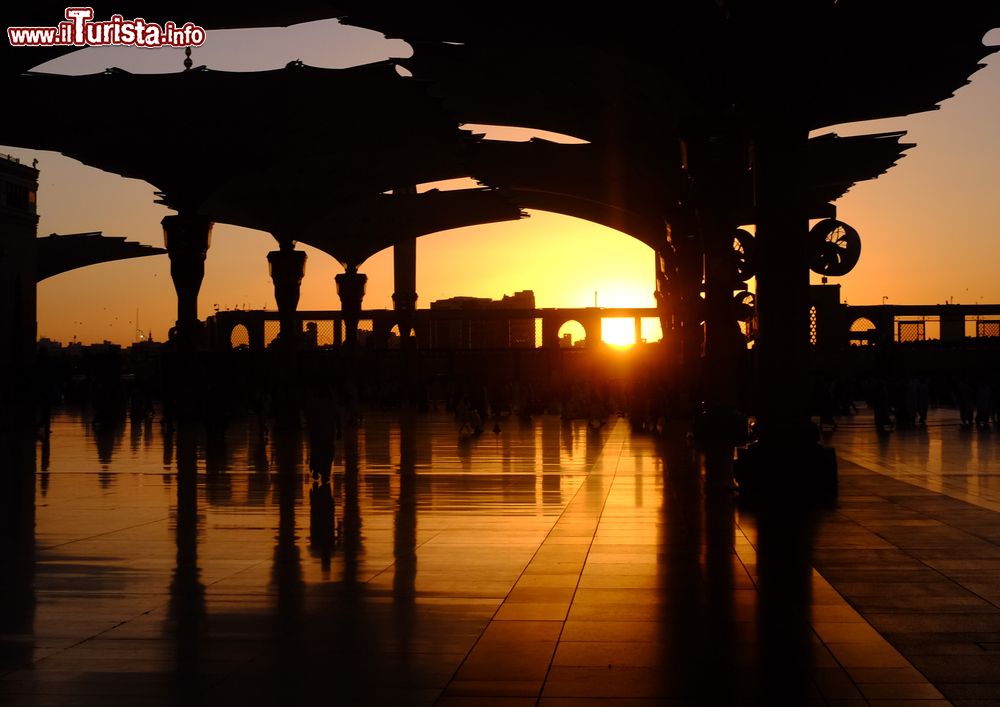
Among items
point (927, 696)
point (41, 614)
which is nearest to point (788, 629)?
point (927, 696)

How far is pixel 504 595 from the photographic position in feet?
23.8

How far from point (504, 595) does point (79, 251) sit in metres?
63.5

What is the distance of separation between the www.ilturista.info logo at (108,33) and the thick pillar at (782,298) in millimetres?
14045

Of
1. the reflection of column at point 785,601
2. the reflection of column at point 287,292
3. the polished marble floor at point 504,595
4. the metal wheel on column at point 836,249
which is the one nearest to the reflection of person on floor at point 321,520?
the polished marble floor at point 504,595

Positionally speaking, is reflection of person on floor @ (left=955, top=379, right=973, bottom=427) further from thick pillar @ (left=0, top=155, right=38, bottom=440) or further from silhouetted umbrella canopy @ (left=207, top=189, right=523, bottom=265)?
thick pillar @ (left=0, top=155, right=38, bottom=440)

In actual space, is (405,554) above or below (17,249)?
below

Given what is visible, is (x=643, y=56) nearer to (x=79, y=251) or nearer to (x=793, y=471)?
(x=793, y=471)

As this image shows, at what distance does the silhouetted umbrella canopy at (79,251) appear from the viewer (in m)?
64.9

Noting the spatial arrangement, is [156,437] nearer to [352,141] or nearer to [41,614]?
[352,141]

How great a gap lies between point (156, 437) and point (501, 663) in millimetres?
24999

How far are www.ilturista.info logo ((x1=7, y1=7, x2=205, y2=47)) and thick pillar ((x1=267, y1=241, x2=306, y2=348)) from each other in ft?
44.2

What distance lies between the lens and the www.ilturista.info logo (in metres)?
24.6

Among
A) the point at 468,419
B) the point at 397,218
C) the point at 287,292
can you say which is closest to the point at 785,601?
the point at 468,419

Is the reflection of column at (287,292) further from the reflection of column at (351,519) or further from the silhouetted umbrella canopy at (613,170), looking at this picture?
the reflection of column at (351,519)
